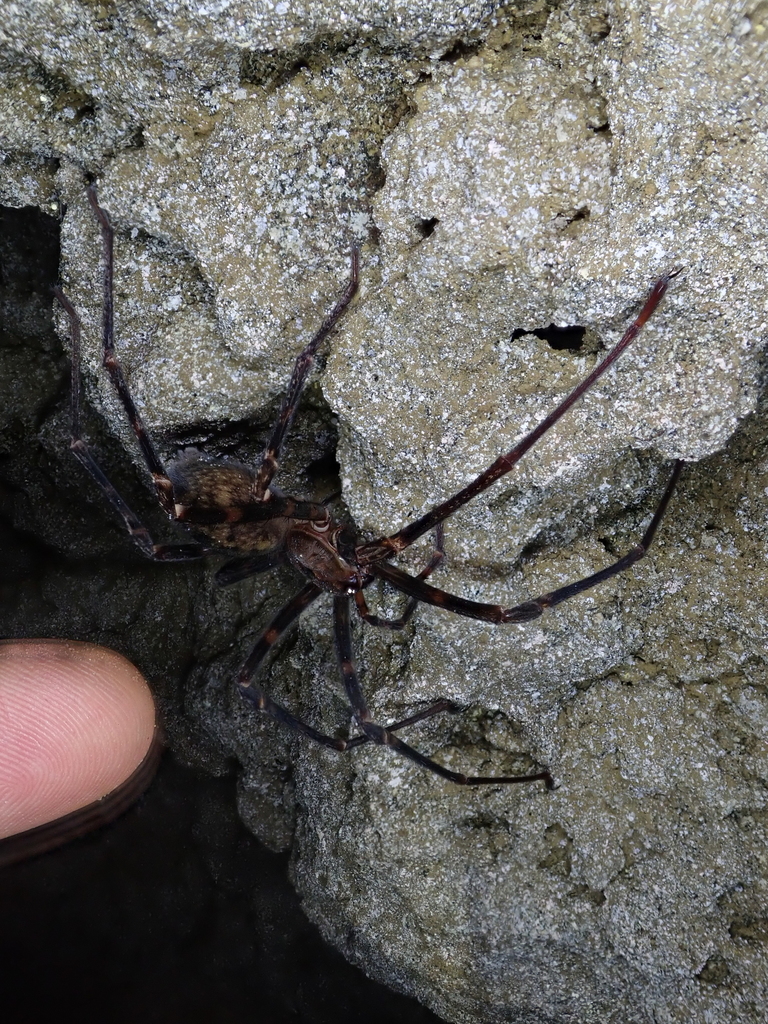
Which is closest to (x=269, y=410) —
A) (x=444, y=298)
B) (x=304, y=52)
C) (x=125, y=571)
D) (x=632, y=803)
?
(x=444, y=298)

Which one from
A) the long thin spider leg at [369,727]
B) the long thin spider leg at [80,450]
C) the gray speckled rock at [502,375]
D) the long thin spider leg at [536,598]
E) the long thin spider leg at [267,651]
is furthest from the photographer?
the long thin spider leg at [267,651]

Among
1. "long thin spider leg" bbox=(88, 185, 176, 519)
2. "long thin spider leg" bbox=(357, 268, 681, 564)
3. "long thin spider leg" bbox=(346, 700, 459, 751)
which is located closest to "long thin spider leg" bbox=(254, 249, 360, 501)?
"long thin spider leg" bbox=(88, 185, 176, 519)

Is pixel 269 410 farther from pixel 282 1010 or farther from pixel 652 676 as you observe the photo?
pixel 282 1010

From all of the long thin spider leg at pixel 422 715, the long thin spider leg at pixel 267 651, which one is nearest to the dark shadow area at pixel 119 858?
the long thin spider leg at pixel 267 651

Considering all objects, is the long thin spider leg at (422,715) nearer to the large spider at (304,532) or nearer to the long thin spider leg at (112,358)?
the large spider at (304,532)

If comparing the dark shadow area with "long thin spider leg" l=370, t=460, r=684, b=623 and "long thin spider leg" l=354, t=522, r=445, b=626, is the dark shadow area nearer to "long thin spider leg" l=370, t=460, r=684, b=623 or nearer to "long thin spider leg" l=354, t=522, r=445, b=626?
"long thin spider leg" l=354, t=522, r=445, b=626

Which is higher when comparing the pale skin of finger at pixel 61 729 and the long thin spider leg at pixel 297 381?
the long thin spider leg at pixel 297 381
